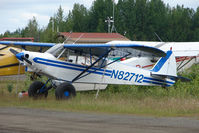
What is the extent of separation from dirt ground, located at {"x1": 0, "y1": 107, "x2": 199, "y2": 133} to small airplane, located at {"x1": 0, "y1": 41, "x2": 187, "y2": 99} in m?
3.44

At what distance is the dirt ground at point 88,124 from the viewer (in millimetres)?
7159

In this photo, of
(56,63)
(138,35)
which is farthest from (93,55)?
(138,35)

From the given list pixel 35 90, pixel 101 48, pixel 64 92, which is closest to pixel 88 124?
pixel 64 92

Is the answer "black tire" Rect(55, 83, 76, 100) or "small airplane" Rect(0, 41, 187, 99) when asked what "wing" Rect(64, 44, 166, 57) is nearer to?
"small airplane" Rect(0, 41, 187, 99)

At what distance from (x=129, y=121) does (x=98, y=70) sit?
5742 millimetres

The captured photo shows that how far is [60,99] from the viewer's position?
12883 mm

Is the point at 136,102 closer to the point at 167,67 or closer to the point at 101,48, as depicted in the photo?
the point at 101,48

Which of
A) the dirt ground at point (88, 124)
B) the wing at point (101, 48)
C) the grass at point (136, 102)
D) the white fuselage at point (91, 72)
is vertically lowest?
the grass at point (136, 102)

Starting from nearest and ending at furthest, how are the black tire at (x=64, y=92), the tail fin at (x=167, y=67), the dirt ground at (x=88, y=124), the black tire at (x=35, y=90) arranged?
the dirt ground at (x=88, y=124)
the black tire at (x=64, y=92)
the black tire at (x=35, y=90)
the tail fin at (x=167, y=67)

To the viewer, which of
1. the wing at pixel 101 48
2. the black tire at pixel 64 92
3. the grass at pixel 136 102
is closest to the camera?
the grass at pixel 136 102

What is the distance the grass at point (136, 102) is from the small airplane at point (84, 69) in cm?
51

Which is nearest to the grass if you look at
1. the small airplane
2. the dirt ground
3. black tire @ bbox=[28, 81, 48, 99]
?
black tire @ bbox=[28, 81, 48, 99]

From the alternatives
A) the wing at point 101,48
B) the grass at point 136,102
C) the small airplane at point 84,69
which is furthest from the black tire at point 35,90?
the wing at point 101,48

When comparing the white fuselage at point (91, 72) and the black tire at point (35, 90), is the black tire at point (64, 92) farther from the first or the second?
the black tire at point (35, 90)
